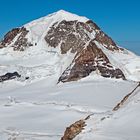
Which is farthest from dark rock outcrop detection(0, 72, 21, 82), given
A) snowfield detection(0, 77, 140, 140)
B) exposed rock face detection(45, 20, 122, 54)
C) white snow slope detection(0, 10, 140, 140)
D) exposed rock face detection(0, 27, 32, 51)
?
exposed rock face detection(0, 27, 32, 51)

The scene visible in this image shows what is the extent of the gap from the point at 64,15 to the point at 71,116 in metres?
34.4

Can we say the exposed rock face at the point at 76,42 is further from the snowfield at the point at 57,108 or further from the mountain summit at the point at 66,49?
the snowfield at the point at 57,108

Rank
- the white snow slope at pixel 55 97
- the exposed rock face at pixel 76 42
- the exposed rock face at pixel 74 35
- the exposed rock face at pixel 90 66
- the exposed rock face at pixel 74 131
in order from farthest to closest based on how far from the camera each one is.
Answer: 1. the exposed rock face at pixel 74 35
2. the exposed rock face at pixel 76 42
3. the exposed rock face at pixel 90 66
4. the white snow slope at pixel 55 97
5. the exposed rock face at pixel 74 131

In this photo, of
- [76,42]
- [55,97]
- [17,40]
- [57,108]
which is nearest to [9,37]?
[17,40]

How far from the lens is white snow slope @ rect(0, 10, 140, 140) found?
1772 cm

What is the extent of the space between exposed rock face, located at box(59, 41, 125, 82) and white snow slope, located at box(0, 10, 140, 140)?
38.8 inches

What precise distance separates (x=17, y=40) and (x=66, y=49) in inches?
360

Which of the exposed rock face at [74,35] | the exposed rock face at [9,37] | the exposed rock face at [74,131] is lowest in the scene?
the exposed rock face at [74,131]

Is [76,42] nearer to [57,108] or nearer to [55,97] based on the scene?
[55,97]

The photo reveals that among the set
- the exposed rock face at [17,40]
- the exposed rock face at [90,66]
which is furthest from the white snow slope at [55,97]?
the exposed rock face at [90,66]

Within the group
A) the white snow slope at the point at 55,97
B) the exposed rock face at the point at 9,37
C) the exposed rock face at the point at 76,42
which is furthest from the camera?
the exposed rock face at the point at 9,37

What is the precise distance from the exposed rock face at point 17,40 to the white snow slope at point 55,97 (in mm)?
829

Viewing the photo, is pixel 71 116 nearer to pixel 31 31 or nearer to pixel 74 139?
pixel 74 139

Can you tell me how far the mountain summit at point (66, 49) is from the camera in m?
51.0
